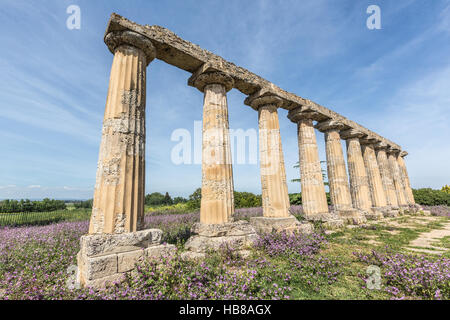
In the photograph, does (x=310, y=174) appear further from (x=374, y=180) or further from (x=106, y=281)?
(x=106, y=281)

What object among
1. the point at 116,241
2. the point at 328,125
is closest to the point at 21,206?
the point at 116,241

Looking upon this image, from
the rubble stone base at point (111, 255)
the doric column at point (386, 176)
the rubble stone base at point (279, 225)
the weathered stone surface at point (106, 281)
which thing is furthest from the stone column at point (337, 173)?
the weathered stone surface at point (106, 281)

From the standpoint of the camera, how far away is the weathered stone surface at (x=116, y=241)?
4.28 metres

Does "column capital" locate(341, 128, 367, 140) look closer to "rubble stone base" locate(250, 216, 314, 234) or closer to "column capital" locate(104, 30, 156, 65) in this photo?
"rubble stone base" locate(250, 216, 314, 234)

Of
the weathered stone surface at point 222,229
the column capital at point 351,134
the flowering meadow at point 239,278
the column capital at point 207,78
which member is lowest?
the flowering meadow at point 239,278

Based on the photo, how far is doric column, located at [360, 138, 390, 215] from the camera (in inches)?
655

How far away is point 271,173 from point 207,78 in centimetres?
496

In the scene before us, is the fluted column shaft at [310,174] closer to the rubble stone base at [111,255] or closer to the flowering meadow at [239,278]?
the flowering meadow at [239,278]

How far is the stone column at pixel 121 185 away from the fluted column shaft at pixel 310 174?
8.50 m

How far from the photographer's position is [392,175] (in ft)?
69.1

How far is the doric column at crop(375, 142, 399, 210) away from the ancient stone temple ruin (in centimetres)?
903
